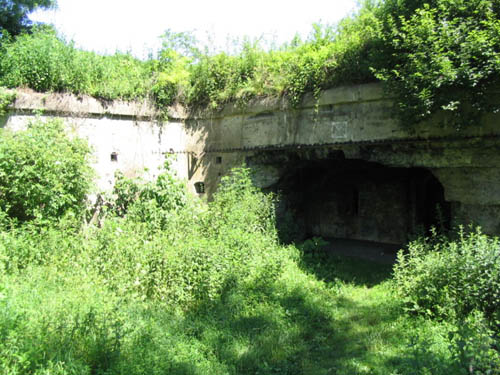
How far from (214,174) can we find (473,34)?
680 cm

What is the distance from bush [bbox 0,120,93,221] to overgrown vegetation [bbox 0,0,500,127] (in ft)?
5.09

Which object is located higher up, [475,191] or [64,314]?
[475,191]

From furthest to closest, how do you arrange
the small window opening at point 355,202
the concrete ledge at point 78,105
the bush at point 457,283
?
the small window opening at point 355,202
the concrete ledge at point 78,105
the bush at point 457,283

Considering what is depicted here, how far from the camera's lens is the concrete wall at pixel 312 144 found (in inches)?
270

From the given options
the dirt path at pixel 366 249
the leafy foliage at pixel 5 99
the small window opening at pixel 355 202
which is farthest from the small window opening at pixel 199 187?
the leafy foliage at pixel 5 99

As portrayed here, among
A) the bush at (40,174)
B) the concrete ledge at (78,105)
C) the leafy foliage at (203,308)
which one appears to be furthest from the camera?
the concrete ledge at (78,105)

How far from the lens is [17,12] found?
11.5m

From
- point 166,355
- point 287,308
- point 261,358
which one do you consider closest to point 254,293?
point 287,308

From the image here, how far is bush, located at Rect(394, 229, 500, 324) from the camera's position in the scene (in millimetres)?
5008

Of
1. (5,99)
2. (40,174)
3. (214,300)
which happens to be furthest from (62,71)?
(214,300)

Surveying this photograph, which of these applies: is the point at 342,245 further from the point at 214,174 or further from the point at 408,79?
the point at 408,79

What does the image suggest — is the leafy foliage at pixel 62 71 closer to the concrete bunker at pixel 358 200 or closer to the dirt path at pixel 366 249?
the concrete bunker at pixel 358 200

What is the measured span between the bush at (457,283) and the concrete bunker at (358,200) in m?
4.03

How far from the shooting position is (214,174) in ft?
34.2
